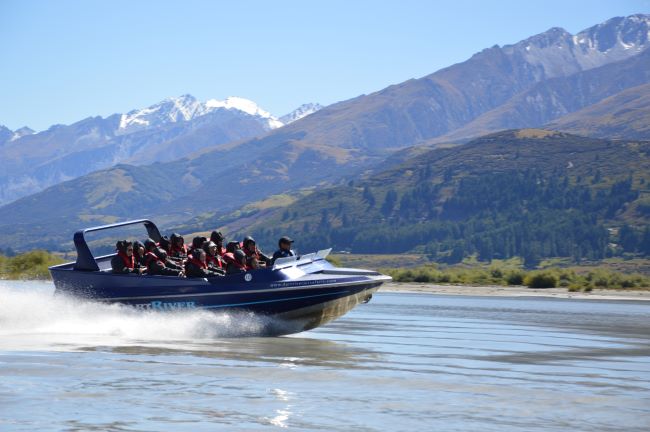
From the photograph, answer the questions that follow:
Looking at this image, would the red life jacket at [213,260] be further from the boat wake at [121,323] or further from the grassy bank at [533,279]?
the grassy bank at [533,279]

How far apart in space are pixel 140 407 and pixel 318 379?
13.0 ft

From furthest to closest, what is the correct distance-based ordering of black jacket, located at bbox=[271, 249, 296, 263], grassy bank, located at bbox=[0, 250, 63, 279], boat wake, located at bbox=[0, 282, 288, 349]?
grassy bank, located at bbox=[0, 250, 63, 279] → black jacket, located at bbox=[271, 249, 296, 263] → boat wake, located at bbox=[0, 282, 288, 349]

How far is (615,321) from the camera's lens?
36.1 m

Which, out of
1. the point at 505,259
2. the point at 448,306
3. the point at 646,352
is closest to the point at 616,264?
the point at 505,259

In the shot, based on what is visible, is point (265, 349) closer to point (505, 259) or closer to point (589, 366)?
point (589, 366)

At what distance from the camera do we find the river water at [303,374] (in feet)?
46.4

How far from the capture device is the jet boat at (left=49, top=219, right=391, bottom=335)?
2459 cm

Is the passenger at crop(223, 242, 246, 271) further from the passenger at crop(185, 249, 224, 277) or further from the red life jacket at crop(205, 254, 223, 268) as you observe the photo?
the passenger at crop(185, 249, 224, 277)

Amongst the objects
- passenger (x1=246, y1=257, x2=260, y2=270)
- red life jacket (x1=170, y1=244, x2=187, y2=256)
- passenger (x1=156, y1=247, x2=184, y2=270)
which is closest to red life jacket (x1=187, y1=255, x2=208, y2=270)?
passenger (x1=156, y1=247, x2=184, y2=270)

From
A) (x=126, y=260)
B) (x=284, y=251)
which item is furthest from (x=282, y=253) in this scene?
(x=126, y=260)

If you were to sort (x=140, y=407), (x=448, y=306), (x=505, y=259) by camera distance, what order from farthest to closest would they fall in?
(x=505, y=259) < (x=448, y=306) < (x=140, y=407)

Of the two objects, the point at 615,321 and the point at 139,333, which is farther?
the point at 615,321

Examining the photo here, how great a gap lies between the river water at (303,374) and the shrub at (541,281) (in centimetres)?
3652

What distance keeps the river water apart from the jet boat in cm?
32
